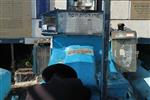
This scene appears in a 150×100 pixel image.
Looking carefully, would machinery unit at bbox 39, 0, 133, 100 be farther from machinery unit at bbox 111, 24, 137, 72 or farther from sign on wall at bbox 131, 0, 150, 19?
sign on wall at bbox 131, 0, 150, 19

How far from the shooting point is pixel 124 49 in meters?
7.20

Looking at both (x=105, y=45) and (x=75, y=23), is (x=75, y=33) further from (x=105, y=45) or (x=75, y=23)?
(x=105, y=45)

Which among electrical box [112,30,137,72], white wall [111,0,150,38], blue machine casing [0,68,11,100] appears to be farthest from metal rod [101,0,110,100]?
white wall [111,0,150,38]

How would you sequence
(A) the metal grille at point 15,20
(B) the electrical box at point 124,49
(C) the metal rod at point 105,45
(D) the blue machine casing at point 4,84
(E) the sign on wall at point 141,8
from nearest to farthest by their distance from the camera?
1. (C) the metal rod at point 105,45
2. (D) the blue machine casing at point 4,84
3. (B) the electrical box at point 124,49
4. (A) the metal grille at point 15,20
5. (E) the sign on wall at point 141,8

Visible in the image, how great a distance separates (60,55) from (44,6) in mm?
4213

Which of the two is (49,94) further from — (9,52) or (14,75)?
(9,52)

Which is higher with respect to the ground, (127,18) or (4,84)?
(127,18)

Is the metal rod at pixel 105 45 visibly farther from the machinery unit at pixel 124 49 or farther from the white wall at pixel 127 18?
the white wall at pixel 127 18

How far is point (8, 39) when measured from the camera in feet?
34.6

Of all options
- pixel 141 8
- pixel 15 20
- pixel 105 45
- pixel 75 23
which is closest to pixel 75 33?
pixel 75 23

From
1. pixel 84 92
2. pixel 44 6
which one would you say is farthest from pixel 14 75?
pixel 84 92

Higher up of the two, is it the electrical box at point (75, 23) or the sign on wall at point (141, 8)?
the sign on wall at point (141, 8)

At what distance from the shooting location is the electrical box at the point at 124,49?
7.09 meters

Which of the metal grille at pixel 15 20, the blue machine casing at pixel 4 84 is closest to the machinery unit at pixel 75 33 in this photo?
the blue machine casing at pixel 4 84
